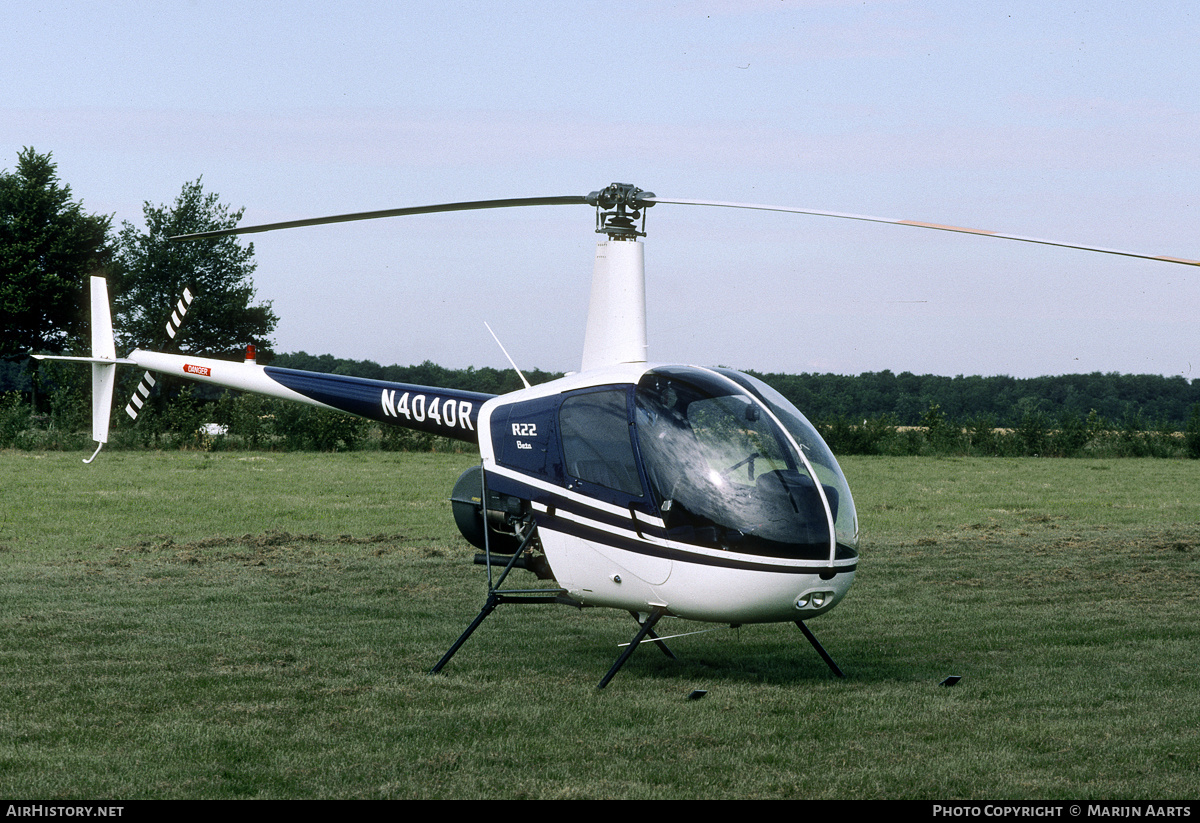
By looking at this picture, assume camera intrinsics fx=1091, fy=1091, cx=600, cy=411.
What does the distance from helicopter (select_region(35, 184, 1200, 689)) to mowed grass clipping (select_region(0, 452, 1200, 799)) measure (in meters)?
0.63

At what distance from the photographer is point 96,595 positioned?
32.4 feet

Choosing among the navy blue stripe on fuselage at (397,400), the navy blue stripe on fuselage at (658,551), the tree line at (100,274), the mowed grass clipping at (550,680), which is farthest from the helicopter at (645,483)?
the tree line at (100,274)

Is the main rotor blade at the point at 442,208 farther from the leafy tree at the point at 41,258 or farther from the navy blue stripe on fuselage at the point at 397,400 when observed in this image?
the leafy tree at the point at 41,258

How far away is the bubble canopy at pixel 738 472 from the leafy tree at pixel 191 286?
135 ft

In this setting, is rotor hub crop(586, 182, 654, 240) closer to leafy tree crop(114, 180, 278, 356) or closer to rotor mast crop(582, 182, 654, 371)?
rotor mast crop(582, 182, 654, 371)

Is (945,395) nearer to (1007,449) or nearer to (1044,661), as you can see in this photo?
(1007,449)

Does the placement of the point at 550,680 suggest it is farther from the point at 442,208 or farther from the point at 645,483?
the point at 442,208

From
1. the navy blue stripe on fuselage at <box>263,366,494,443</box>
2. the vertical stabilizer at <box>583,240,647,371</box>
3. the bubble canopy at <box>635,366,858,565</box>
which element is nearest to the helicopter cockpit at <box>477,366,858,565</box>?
the bubble canopy at <box>635,366,858,565</box>

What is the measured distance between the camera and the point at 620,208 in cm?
714

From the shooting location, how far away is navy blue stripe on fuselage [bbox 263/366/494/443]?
8.09 metres

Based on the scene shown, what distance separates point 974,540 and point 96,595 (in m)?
10.8

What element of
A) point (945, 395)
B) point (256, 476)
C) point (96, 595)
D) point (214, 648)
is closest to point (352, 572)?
point (96, 595)

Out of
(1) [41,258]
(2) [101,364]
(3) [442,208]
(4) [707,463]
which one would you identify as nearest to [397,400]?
(3) [442,208]

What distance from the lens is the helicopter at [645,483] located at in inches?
244
